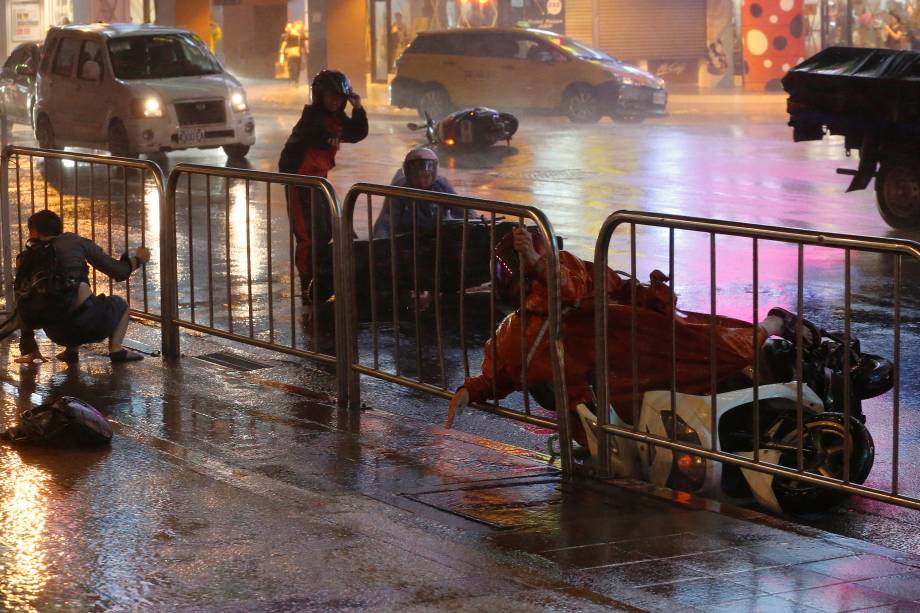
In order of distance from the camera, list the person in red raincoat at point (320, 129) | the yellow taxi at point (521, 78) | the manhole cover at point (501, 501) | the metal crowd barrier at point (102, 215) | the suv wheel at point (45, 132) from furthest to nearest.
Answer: the yellow taxi at point (521, 78) < the suv wheel at point (45, 132) < the person in red raincoat at point (320, 129) < the metal crowd barrier at point (102, 215) < the manhole cover at point (501, 501)

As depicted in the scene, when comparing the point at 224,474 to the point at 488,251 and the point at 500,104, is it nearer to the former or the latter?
the point at 488,251

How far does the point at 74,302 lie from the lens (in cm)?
870

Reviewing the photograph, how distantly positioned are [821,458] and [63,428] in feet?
10.6

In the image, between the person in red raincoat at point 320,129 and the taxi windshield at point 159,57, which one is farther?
the taxi windshield at point 159,57

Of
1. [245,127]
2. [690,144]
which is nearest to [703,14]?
[690,144]

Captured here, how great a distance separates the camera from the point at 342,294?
7707 millimetres

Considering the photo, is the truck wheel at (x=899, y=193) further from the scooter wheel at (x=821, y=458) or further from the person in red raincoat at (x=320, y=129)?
the scooter wheel at (x=821, y=458)

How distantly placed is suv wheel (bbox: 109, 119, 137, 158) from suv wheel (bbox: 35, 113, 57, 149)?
6.24ft

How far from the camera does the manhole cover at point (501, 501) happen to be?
570 cm

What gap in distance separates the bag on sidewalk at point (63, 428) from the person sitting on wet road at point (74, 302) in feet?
6.15

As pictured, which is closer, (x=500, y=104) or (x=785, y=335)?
(x=785, y=335)

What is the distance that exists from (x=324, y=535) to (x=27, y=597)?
1080 millimetres

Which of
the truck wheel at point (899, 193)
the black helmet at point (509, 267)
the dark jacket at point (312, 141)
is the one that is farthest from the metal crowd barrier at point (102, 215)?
the truck wheel at point (899, 193)

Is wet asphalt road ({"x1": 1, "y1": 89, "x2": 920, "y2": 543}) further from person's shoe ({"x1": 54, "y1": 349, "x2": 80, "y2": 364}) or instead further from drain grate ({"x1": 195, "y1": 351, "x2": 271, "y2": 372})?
person's shoe ({"x1": 54, "y1": 349, "x2": 80, "y2": 364})
